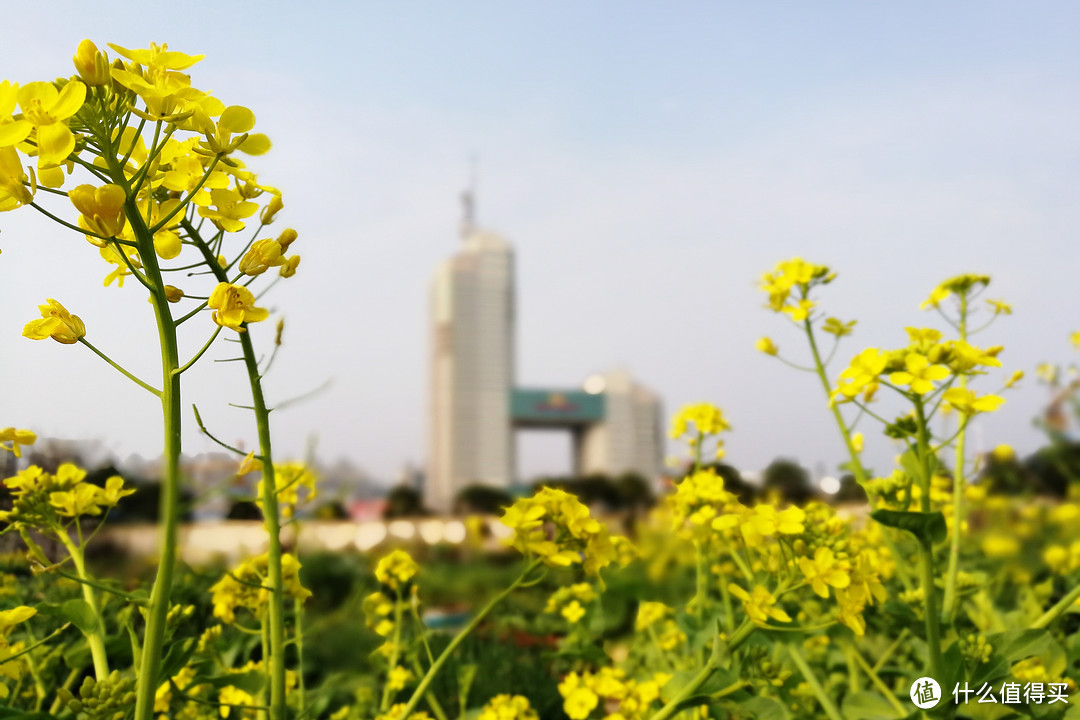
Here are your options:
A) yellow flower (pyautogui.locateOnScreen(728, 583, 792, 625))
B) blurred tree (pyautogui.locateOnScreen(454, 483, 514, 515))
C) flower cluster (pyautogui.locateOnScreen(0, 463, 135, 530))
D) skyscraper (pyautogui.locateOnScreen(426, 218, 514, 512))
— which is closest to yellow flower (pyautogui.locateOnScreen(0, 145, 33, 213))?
flower cluster (pyautogui.locateOnScreen(0, 463, 135, 530))

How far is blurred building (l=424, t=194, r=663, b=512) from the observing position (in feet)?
178

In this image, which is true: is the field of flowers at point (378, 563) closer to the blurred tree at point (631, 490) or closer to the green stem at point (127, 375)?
the green stem at point (127, 375)

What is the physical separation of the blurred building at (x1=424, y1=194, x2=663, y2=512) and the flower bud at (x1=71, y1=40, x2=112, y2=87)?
173 ft

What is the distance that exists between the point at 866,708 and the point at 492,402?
58.4m

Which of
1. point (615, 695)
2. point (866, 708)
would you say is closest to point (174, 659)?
point (615, 695)

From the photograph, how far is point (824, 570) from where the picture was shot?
3.23ft

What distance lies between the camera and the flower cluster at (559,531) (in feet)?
3.06

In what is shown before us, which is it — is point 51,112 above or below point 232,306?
above

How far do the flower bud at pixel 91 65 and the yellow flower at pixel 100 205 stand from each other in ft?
0.29

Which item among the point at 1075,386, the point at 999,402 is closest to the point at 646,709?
the point at 999,402

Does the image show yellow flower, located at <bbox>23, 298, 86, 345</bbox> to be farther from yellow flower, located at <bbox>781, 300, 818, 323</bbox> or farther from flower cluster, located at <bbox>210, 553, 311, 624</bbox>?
yellow flower, located at <bbox>781, 300, 818, 323</bbox>

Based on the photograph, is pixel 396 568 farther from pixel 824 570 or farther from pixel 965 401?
pixel 965 401

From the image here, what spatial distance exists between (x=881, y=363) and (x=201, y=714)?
3.89 ft

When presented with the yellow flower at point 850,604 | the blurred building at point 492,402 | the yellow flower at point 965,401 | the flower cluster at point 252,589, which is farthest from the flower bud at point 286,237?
the blurred building at point 492,402
